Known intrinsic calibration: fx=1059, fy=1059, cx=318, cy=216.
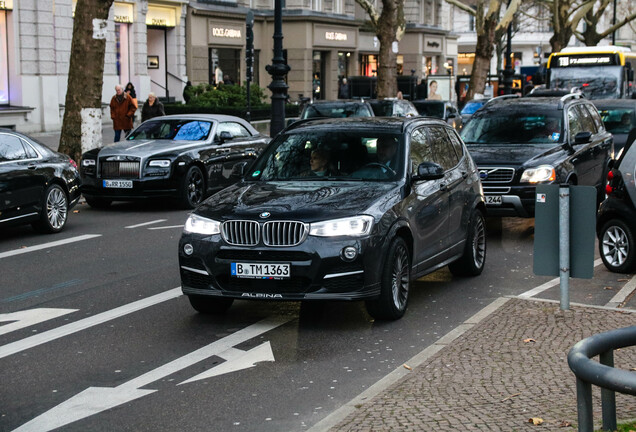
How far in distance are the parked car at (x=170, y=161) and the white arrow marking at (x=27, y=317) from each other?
7814 millimetres

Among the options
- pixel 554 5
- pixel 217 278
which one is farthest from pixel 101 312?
pixel 554 5

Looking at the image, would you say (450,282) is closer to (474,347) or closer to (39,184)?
(474,347)

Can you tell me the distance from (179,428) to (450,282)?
5.36 metres

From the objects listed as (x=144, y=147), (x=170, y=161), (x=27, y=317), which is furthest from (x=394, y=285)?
(x=144, y=147)

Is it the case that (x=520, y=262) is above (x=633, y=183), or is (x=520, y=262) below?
below

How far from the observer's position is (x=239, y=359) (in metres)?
7.66

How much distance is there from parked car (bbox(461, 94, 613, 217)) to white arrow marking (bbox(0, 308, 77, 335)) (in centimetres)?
671

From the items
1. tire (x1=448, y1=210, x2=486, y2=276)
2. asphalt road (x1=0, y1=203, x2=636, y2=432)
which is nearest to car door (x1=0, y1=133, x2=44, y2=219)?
asphalt road (x1=0, y1=203, x2=636, y2=432)

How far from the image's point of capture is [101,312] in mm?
9328

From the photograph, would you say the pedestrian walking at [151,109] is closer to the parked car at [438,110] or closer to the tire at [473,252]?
the parked car at [438,110]

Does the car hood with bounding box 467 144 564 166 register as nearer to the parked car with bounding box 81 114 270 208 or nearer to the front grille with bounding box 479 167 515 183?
the front grille with bounding box 479 167 515 183

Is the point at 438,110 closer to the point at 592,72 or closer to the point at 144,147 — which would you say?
the point at 592,72

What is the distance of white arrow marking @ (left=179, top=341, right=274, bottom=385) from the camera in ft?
23.9

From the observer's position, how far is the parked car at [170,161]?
17.1 meters
